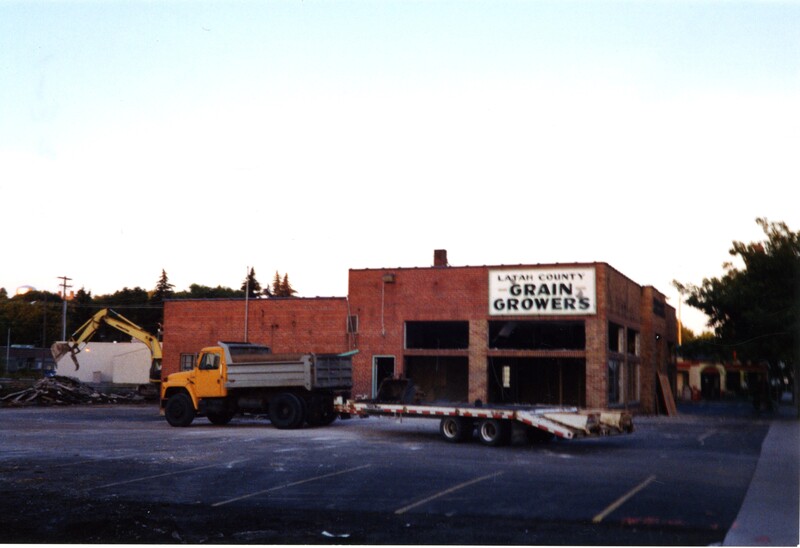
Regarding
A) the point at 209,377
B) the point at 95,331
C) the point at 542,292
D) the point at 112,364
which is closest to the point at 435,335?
the point at 542,292

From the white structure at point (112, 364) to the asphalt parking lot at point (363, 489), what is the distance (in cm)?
5826

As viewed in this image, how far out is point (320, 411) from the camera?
87.2 feet

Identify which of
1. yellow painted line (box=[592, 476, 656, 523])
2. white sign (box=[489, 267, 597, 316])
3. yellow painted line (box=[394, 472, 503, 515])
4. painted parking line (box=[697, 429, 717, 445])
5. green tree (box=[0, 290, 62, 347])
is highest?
green tree (box=[0, 290, 62, 347])

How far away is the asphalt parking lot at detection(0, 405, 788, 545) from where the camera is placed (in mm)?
9977

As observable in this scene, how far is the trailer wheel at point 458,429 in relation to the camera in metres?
21.5

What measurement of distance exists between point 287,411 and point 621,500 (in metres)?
15.7

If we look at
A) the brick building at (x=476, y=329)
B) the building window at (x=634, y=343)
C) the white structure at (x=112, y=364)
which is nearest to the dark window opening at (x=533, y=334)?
the brick building at (x=476, y=329)

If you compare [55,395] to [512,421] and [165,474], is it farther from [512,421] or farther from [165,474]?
[165,474]

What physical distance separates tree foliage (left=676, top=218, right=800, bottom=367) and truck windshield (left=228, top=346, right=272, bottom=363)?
81.9 feet

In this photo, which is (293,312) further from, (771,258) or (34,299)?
(34,299)

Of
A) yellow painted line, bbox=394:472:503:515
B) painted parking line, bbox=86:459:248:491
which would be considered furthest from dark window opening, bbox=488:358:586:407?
yellow painted line, bbox=394:472:503:515

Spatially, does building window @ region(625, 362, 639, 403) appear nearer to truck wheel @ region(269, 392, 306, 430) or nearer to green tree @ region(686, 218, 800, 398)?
green tree @ region(686, 218, 800, 398)

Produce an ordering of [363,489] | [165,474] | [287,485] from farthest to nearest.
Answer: [165,474] → [287,485] → [363,489]

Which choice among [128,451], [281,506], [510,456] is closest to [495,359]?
[510,456]
